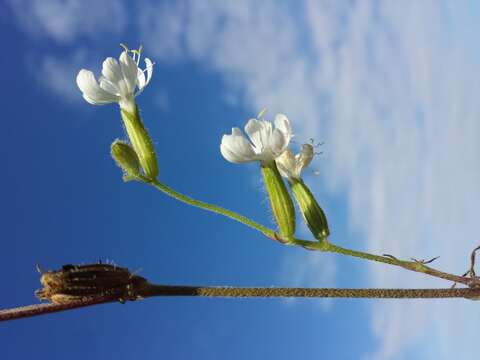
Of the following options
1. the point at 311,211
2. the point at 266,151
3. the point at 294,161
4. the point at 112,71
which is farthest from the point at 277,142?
the point at 112,71

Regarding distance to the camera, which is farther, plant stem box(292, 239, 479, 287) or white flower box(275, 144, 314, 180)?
white flower box(275, 144, 314, 180)

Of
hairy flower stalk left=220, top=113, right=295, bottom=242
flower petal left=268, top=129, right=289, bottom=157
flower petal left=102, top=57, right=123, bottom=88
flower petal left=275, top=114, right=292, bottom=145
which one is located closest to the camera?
hairy flower stalk left=220, top=113, right=295, bottom=242

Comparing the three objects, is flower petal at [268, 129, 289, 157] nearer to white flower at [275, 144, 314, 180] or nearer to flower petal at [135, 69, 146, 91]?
white flower at [275, 144, 314, 180]

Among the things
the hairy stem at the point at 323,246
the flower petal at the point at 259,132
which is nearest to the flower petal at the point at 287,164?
the flower petal at the point at 259,132

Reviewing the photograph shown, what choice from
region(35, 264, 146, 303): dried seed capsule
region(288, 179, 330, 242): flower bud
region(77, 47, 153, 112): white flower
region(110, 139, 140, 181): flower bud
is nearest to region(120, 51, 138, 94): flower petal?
region(77, 47, 153, 112): white flower

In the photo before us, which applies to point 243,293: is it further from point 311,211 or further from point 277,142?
point 277,142

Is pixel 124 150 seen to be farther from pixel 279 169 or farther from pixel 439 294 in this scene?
pixel 439 294

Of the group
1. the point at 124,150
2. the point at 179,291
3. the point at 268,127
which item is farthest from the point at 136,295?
the point at 268,127

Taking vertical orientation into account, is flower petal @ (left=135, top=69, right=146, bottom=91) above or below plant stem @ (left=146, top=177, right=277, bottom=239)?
above
